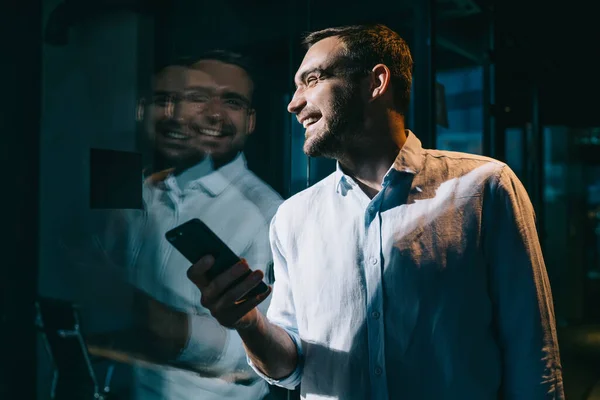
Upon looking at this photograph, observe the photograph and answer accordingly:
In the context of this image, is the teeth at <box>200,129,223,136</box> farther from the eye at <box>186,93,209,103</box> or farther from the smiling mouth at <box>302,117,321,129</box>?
the smiling mouth at <box>302,117,321,129</box>

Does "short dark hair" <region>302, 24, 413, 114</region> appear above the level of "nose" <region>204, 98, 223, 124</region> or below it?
above

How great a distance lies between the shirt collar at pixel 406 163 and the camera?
1360 mm

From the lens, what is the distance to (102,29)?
1408 millimetres

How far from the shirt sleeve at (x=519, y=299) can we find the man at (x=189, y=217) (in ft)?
2.62

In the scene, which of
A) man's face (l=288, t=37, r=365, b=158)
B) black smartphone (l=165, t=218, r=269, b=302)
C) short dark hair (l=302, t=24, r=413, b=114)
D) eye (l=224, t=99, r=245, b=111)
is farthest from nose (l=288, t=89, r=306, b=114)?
black smartphone (l=165, t=218, r=269, b=302)

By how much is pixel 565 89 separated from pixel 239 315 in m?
3.90

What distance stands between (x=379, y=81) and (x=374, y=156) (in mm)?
224

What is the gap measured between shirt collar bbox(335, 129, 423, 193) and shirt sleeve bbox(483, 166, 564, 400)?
21 cm

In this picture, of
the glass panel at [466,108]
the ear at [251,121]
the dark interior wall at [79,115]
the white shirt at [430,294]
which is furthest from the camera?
the glass panel at [466,108]

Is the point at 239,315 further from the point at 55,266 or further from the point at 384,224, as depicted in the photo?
the point at 55,266

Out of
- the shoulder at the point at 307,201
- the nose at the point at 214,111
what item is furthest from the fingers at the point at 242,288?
the nose at the point at 214,111

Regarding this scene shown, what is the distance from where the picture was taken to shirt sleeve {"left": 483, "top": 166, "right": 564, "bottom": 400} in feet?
3.87

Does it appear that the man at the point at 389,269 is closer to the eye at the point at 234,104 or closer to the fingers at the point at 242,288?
the fingers at the point at 242,288

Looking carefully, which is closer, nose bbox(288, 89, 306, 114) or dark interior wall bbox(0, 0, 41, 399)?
dark interior wall bbox(0, 0, 41, 399)
